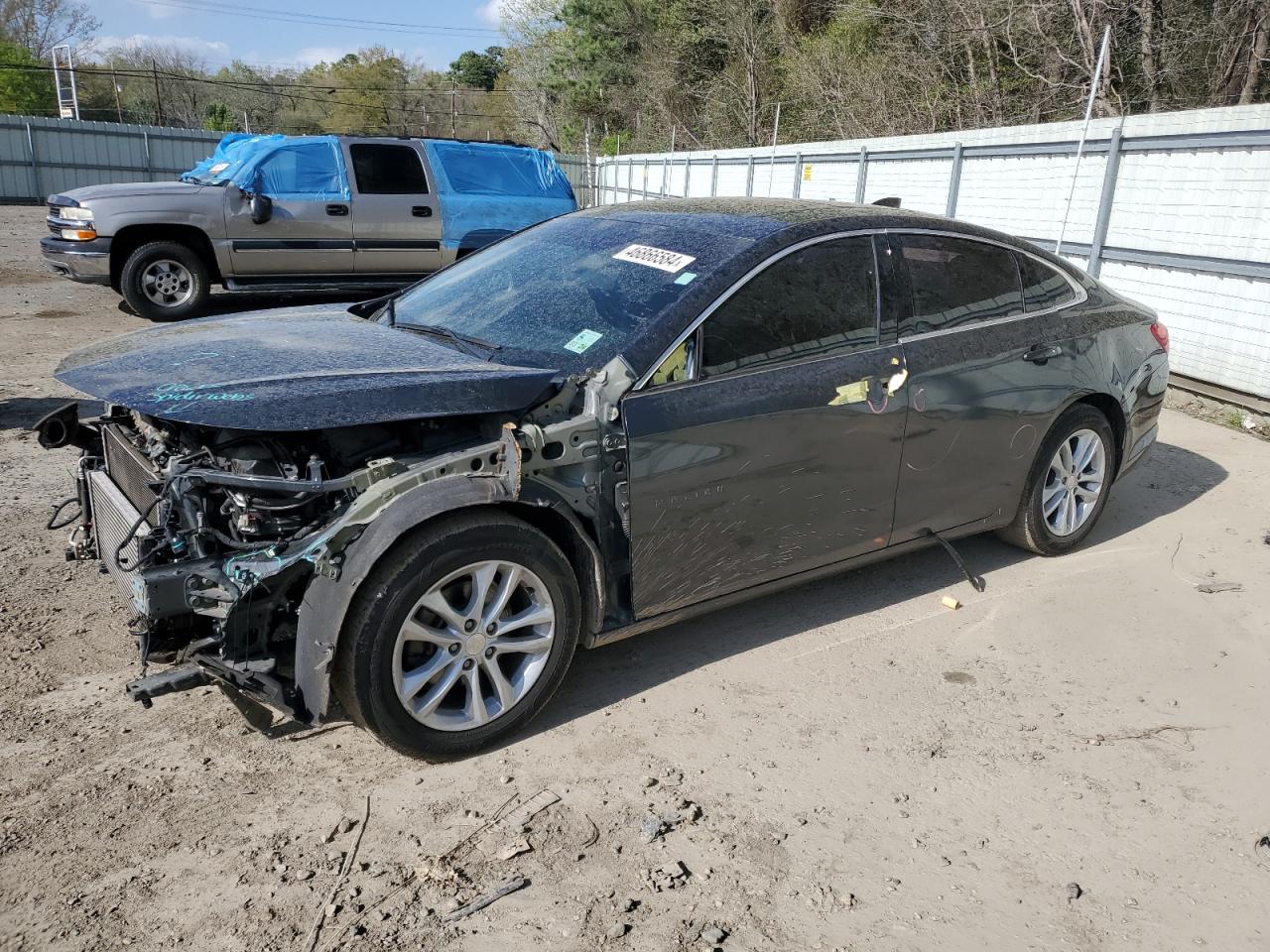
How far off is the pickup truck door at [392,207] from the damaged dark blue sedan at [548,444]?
242 inches

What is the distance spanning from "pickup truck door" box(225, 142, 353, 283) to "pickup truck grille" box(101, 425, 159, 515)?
6.76m

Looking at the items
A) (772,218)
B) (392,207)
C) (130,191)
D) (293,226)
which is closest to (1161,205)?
(772,218)

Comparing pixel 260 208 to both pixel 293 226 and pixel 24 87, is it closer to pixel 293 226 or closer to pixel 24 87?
pixel 293 226

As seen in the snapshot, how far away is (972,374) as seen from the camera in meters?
4.09

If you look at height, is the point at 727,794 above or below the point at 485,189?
below

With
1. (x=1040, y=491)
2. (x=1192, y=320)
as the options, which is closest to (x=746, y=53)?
(x=1192, y=320)

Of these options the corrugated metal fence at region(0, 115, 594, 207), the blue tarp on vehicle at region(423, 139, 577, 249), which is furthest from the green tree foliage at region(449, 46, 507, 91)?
the blue tarp on vehicle at region(423, 139, 577, 249)

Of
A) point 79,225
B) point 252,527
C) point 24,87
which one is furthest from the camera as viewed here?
point 24,87

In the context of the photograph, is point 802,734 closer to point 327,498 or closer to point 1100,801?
point 1100,801

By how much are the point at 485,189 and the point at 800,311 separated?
7.78 metres

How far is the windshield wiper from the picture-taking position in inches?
140

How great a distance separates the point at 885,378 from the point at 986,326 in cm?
73

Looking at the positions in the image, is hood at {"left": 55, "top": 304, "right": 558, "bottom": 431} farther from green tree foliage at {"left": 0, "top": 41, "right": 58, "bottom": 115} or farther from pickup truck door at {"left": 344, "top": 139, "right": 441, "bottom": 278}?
green tree foliage at {"left": 0, "top": 41, "right": 58, "bottom": 115}

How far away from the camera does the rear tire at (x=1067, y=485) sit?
181 inches
